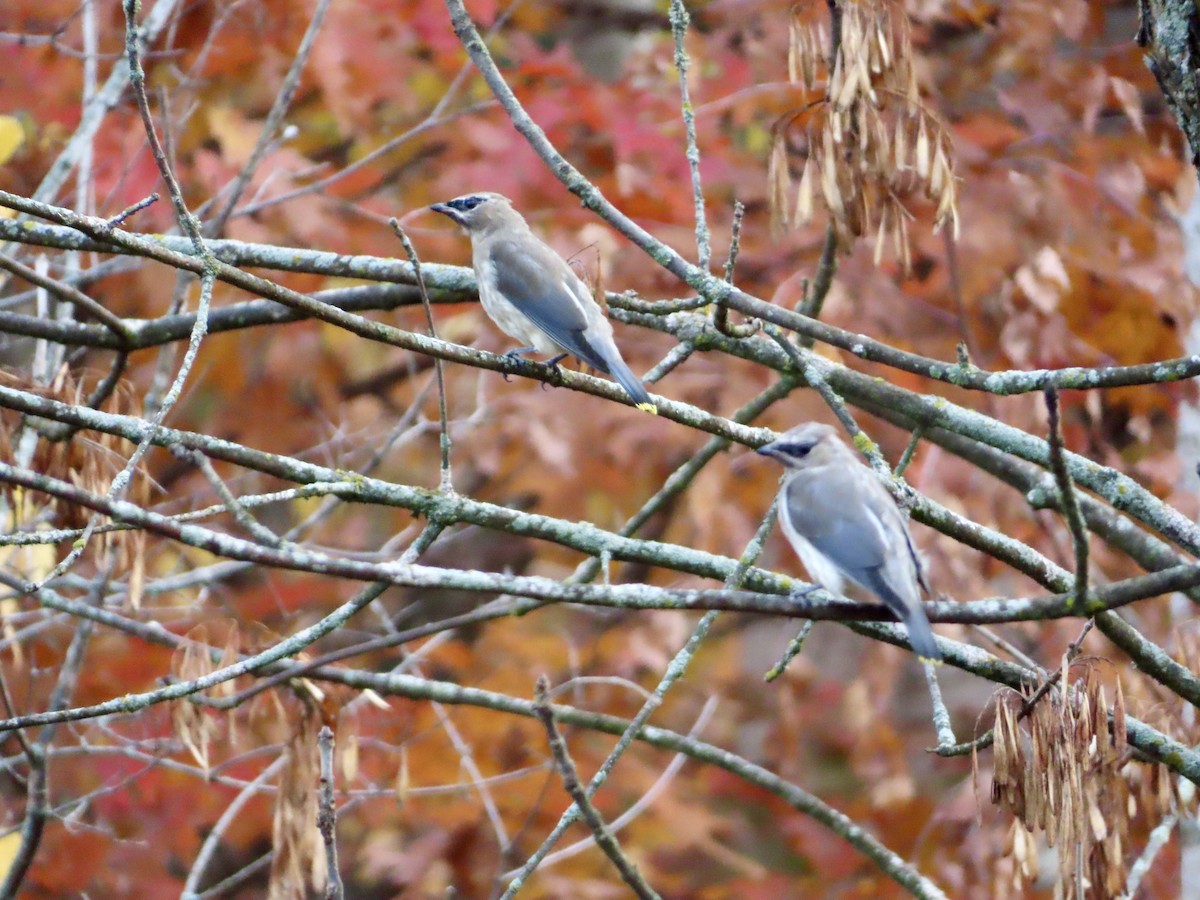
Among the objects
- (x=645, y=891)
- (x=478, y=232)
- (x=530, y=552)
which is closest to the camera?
(x=645, y=891)

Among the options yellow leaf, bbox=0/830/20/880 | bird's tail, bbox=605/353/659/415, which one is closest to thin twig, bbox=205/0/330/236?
bird's tail, bbox=605/353/659/415

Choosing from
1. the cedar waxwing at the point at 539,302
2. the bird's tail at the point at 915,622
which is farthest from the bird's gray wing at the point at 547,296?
the bird's tail at the point at 915,622

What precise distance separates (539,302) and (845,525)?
207 centimetres

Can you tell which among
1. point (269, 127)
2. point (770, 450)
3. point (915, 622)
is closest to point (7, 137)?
point (269, 127)

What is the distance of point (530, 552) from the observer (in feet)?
29.2

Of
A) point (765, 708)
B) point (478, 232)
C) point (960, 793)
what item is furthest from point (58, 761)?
point (960, 793)

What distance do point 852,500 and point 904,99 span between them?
124 centimetres

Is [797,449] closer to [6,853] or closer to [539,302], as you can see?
[539,302]

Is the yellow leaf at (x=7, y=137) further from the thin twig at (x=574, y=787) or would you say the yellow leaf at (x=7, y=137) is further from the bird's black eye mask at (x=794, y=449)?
the thin twig at (x=574, y=787)

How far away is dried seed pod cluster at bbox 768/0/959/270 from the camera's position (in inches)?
158

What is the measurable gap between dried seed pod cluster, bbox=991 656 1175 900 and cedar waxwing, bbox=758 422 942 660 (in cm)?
28

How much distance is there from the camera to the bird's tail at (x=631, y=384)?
4129mm

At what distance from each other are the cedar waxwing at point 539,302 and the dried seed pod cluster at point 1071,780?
6.47 ft

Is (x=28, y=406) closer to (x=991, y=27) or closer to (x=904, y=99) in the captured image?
(x=904, y=99)
